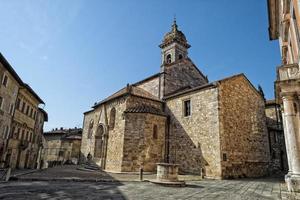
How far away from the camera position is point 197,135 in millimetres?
16344

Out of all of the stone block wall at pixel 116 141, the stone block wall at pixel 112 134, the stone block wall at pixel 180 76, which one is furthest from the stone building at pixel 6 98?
the stone block wall at pixel 180 76

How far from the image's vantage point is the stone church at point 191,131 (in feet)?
50.1

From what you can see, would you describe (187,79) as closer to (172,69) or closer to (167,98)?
(172,69)

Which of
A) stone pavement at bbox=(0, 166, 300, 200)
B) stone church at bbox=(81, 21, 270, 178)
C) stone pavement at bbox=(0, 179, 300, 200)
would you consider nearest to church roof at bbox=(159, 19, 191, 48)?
stone church at bbox=(81, 21, 270, 178)

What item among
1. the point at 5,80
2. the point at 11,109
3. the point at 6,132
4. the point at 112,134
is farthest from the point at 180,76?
the point at 6,132

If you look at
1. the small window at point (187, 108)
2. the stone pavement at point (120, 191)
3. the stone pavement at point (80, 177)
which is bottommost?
the stone pavement at point (80, 177)

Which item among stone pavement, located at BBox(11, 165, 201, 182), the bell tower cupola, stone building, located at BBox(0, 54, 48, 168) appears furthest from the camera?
the bell tower cupola

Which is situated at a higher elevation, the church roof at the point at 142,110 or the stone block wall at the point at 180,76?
the stone block wall at the point at 180,76

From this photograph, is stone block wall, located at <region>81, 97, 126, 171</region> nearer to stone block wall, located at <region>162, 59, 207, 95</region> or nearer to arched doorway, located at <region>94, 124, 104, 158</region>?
arched doorway, located at <region>94, 124, 104, 158</region>

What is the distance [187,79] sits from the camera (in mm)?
23828

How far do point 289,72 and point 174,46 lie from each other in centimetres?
1908

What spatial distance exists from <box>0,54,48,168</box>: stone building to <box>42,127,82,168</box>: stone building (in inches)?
288

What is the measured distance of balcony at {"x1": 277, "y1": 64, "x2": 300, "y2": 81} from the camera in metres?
7.51

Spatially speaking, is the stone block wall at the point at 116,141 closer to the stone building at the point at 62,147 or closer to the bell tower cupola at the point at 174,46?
the bell tower cupola at the point at 174,46
